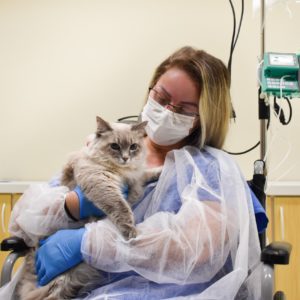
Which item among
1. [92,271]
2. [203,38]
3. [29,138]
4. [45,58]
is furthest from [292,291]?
[45,58]

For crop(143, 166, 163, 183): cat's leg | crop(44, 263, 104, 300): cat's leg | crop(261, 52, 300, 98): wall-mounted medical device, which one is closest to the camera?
crop(44, 263, 104, 300): cat's leg

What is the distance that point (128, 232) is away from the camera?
3.49 feet

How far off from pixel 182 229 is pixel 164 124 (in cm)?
42

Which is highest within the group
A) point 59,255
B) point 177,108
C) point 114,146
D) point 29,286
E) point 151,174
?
point 177,108

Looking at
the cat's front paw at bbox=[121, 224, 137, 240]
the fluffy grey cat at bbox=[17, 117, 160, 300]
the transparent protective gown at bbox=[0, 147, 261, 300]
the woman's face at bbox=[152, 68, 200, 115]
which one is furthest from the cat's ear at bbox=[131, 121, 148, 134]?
the cat's front paw at bbox=[121, 224, 137, 240]

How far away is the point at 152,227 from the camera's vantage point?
1069mm

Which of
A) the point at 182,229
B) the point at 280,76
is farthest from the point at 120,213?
the point at 280,76

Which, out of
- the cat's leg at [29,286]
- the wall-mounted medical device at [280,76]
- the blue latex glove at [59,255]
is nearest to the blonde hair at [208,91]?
the wall-mounted medical device at [280,76]

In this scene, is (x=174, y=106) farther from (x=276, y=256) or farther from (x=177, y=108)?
(x=276, y=256)

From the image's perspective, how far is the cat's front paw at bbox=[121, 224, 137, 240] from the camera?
41.7 inches

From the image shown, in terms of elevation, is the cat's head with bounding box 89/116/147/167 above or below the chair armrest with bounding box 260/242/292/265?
above

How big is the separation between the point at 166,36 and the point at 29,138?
1139 mm

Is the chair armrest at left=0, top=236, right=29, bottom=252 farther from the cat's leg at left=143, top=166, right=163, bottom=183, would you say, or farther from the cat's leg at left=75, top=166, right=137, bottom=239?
the cat's leg at left=143, top=166, right=163, bottom=183

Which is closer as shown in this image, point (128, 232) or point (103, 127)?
point (128, 232)
